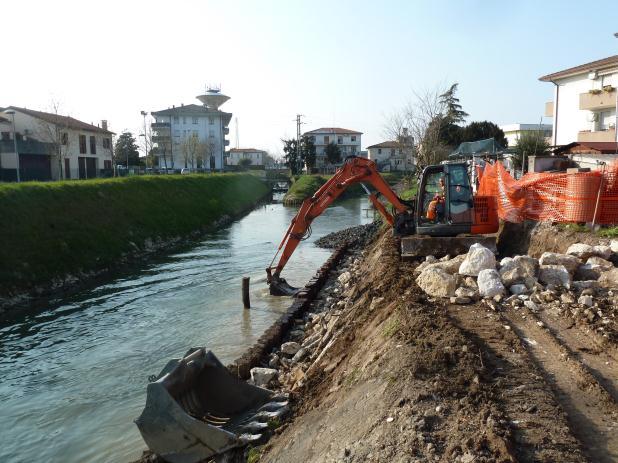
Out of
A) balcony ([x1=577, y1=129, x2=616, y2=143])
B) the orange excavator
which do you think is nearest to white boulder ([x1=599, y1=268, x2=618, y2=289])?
the orange excavator

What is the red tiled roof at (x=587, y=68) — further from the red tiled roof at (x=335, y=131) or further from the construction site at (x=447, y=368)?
the red tiled roof at (x=335, y=131)

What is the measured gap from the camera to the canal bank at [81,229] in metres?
17.5

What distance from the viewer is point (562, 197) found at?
12664 millimetres

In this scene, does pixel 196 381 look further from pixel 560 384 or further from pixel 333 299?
pixel 333 299

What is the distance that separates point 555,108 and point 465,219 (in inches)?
1081

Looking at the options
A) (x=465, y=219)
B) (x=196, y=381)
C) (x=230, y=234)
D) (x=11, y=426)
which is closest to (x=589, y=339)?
(x=196, y=381)

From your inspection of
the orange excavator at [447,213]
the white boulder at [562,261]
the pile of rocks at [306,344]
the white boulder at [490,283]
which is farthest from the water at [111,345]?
the white boulder at [562,261]

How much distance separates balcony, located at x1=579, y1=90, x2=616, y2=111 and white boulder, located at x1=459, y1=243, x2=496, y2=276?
84.8 feet

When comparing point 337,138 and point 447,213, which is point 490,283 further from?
point 337,138

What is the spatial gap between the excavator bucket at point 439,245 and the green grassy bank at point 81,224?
1200cm

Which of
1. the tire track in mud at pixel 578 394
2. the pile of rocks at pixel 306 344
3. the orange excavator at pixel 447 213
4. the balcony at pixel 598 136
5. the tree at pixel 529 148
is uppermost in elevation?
the balcony at pixel 598 136

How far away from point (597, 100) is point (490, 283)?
27.4 meters

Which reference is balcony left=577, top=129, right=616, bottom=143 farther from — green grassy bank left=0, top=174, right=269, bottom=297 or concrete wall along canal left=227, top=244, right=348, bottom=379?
green grassy bank left=0, top=174, right=269, bottom=297

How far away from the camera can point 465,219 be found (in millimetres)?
13031
